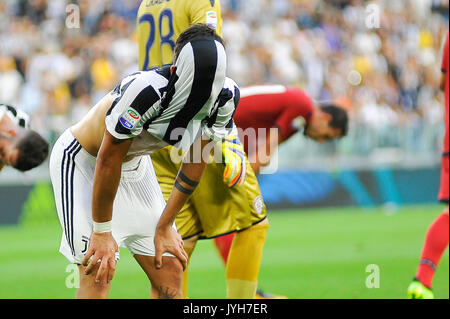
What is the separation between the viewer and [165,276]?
466 cm

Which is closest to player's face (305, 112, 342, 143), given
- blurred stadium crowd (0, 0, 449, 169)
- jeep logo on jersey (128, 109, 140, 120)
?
jeep logo on jersey (128, 109, 140, 120)

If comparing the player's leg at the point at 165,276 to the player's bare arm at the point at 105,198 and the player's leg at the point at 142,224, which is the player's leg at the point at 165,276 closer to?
the player's leg at the point at 142,224

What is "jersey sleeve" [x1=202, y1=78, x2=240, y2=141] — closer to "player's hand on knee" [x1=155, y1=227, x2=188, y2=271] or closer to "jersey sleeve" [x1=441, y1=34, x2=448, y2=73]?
A: "player's hand on knee" [x1=155, y1=227, x2=188, y2=271]

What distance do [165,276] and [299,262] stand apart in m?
4.66

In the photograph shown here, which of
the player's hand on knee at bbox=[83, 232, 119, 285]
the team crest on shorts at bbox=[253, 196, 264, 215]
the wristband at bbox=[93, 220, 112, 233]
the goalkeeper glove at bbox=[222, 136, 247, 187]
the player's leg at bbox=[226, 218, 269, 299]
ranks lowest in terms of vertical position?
the player's leg at bbox=[226, 218, 269, 299]

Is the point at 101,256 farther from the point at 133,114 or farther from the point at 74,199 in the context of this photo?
the point at 133,114

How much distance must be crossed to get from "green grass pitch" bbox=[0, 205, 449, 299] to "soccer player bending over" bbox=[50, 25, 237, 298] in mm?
2326

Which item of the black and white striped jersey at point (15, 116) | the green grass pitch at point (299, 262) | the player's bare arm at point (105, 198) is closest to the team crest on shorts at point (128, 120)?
the player's bare arm at point (105, 198)

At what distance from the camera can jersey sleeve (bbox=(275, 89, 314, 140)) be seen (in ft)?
20.9

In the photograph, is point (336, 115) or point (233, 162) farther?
point (336, 115)

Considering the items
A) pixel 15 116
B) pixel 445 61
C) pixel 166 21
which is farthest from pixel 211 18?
pixel 445 61

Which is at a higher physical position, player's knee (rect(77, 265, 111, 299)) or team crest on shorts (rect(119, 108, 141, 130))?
team crest on shorts (rect(119, 108, 141, 130))

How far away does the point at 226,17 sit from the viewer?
17656 mm
